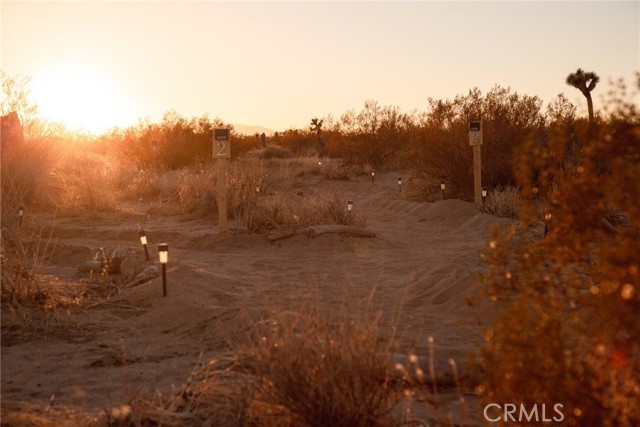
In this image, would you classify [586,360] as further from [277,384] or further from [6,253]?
[6,253]

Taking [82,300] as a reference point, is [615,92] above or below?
above

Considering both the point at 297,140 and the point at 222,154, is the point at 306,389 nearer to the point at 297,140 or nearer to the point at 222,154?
the point at 222,154

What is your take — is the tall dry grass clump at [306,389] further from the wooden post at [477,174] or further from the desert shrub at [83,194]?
the desert shrub at [83,194]

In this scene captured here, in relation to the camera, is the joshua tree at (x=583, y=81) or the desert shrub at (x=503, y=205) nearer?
the desert shrub at (x=503, y=205)

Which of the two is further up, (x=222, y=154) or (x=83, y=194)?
(x=222, y=154)

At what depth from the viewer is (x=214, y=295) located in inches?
280

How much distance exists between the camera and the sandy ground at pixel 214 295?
4.78 metres

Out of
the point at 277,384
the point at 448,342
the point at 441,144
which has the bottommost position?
the point at 448,342

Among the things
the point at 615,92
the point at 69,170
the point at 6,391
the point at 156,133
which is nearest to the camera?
the point at 615,92

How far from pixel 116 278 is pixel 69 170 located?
46.4 feet

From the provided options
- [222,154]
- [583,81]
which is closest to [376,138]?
[583,81]

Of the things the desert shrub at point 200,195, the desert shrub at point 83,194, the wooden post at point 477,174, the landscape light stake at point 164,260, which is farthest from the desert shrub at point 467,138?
the landscape light stake at point 164,260

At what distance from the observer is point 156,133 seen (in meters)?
28.5

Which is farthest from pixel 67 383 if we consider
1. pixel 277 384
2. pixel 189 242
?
pixel 189 242
